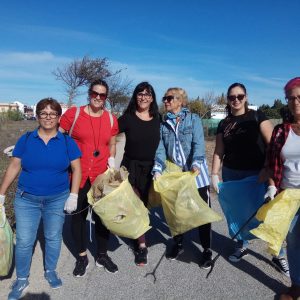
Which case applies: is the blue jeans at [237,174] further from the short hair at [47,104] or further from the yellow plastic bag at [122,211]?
the short hair at [47,104]

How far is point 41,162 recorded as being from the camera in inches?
119

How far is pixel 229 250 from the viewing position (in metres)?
4.14

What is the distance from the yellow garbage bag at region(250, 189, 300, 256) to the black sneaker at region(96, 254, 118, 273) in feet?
5.17

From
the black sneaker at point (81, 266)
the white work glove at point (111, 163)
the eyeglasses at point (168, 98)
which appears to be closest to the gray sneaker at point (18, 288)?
the black sneaker at point (81, 266)

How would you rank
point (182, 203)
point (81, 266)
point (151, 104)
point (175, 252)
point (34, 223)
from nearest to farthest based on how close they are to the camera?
point (34, 223), point (182, 203), point (81, 266), point (151, 104), point (175, 252)

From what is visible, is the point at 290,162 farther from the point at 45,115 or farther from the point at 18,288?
the point at 18,288

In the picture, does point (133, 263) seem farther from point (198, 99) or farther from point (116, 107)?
point (198, 99)

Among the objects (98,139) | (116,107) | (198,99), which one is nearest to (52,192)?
(98,139)

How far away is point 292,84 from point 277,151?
553 mm

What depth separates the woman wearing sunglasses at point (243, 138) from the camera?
3.45 m

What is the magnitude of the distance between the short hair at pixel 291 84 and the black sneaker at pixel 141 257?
2236 millimetres

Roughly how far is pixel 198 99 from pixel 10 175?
94.5 feet

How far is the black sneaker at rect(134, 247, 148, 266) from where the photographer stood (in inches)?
149

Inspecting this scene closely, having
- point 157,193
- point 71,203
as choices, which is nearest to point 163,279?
point 157,193
